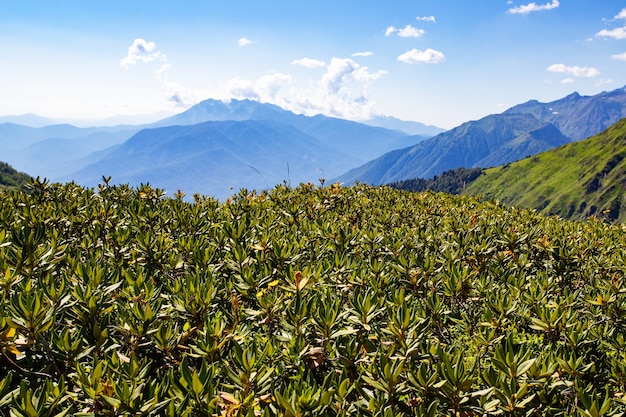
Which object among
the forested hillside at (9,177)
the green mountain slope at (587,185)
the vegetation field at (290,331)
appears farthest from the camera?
the green mountain slope at (587,185)

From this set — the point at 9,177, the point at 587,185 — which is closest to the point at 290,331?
the point at 9,177

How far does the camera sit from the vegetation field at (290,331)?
8.34 ft

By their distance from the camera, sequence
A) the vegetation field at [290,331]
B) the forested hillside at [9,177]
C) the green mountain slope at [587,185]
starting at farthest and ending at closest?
1. the green mountain slope at [587,185]
2. the forested hillside at [9,177]
3. the vegetation field at [290,331]

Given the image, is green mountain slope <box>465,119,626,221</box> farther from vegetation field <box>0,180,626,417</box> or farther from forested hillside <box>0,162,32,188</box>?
forested hillside <box>0,162,32,188</box>

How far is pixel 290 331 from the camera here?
3268 mm

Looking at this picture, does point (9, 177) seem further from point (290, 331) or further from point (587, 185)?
point (587, 185)

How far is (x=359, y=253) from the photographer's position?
6.42m

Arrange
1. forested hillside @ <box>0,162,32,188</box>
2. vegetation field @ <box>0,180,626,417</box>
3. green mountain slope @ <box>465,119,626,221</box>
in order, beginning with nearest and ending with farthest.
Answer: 1. vegetation field @ <box>0,180,626,417</box>
2. forested hillside @ <box>0,162,32,188</box>
3. green mountain slope @ <box>465,119,626,221</box>

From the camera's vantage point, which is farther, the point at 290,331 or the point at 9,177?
the point at 9,177

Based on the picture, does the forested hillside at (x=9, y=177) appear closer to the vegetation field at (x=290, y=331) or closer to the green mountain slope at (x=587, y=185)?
the vegetation field at (x=290, y=331)

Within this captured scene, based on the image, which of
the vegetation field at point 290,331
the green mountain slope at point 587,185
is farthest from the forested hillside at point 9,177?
the green mountain slope at point 587,185

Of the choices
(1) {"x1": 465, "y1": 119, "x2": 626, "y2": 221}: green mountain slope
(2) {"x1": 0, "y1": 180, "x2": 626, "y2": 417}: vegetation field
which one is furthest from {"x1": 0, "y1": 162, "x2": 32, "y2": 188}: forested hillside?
(1) {"x1": 465, "y1": 119, "x2": 626, "y2": 221}: green mountain slope

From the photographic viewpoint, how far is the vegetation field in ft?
8.34

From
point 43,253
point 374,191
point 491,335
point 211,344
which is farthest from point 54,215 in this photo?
point 374,191
